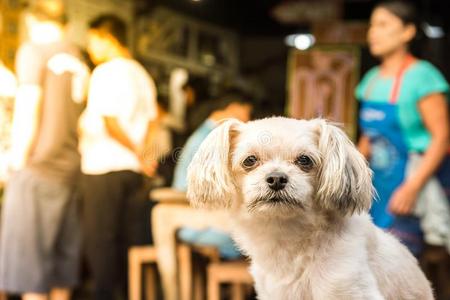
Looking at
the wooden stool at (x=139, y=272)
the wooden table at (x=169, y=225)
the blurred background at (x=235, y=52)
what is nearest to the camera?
the wooden table at (x=169, y=225)

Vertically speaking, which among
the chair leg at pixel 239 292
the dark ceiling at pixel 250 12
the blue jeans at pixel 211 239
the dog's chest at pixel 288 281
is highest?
the dark ceiling at pixel 250 12

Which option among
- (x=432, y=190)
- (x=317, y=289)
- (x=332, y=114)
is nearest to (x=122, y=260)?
(x=332, y=114)

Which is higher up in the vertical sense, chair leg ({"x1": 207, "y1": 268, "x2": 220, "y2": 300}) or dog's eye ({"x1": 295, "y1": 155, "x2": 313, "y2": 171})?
dog's eye ({"x1": 295, "y1": 155, "x2": 313, "y2": 171})

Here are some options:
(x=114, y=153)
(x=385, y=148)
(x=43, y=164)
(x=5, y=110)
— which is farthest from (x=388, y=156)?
(x=5, y=110)

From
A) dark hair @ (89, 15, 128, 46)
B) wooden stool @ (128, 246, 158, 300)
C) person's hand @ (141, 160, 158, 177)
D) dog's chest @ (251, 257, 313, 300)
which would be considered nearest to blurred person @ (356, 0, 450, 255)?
dog's chest @ (251, 257, 313, 300)

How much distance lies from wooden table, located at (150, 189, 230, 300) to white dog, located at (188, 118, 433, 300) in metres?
1.37

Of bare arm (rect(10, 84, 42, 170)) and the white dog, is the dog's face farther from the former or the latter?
bare arm (rect(10, 84, 42, 170))

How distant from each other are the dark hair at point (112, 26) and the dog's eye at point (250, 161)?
1.79 meters

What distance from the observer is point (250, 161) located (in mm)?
1512

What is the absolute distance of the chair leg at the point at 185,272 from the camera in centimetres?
317

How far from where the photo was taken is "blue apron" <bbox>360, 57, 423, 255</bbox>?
86.8 inches

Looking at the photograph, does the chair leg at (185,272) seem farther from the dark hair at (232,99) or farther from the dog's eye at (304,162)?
the dog's eye at (304,162)

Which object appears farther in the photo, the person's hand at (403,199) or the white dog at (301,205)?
the person's hand at (403,199)

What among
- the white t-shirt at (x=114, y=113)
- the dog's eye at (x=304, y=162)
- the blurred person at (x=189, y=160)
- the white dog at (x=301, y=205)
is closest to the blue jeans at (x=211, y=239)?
the blurred person at (x=189, y=160)
